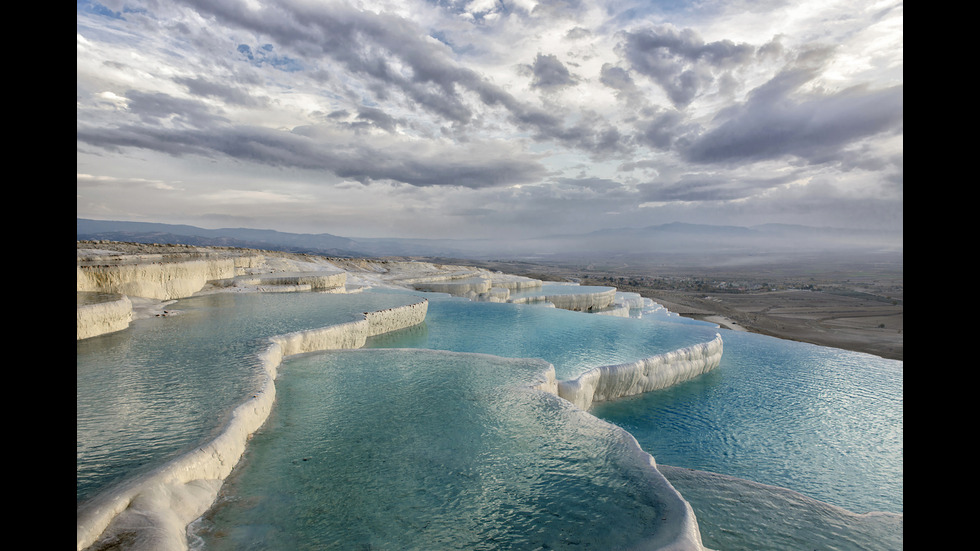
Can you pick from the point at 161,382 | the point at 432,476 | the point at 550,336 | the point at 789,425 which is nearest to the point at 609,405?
the point at 789,425

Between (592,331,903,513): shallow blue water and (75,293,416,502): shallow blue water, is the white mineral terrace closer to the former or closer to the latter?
(75,293,416,502): shallow blue water

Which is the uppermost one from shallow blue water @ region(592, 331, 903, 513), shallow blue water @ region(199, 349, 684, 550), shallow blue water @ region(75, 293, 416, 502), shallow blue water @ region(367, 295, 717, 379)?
shallow blue water @ region(75, 293, 416, 502)

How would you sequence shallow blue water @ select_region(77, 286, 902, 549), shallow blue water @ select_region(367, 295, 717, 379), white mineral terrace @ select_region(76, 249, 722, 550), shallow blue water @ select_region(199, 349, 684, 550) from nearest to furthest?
white mineral terrace @ select_region(76, 249, 722, 550) < shallow blue water @ select_region(199, 349, 684, 550) < shallow blue water @ select_region(77, 286, 902, 549) < shallow blue water @ select_region(367, 295, 717, 379)

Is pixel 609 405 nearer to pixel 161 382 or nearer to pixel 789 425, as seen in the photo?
pixel 789 425

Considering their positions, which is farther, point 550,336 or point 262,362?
point 550,336

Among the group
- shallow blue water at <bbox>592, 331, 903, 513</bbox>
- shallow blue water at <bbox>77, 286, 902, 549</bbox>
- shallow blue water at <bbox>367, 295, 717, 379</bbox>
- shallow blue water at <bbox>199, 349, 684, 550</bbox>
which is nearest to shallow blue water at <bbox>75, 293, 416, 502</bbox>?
shallow blue water at <bbox>77, 286, 902, 549</bbox>

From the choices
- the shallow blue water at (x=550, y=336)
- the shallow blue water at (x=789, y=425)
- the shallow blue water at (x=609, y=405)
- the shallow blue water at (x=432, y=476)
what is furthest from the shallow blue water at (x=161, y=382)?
the shallow blue water at (x=789, y=425)

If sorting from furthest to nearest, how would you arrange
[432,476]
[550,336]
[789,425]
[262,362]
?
[550,336]
[789,425]
[262,362]
[432,476]

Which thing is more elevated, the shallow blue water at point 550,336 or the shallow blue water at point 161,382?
the shallow blue water at point 161,382

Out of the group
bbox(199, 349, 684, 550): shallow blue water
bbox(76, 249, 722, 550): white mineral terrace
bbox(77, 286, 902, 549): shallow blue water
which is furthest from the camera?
bbox(77, 286, 902, 549): shallow blue water

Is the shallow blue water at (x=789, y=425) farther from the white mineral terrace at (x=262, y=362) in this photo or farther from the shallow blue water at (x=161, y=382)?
the shallow blue water at (x=161, y=382)
